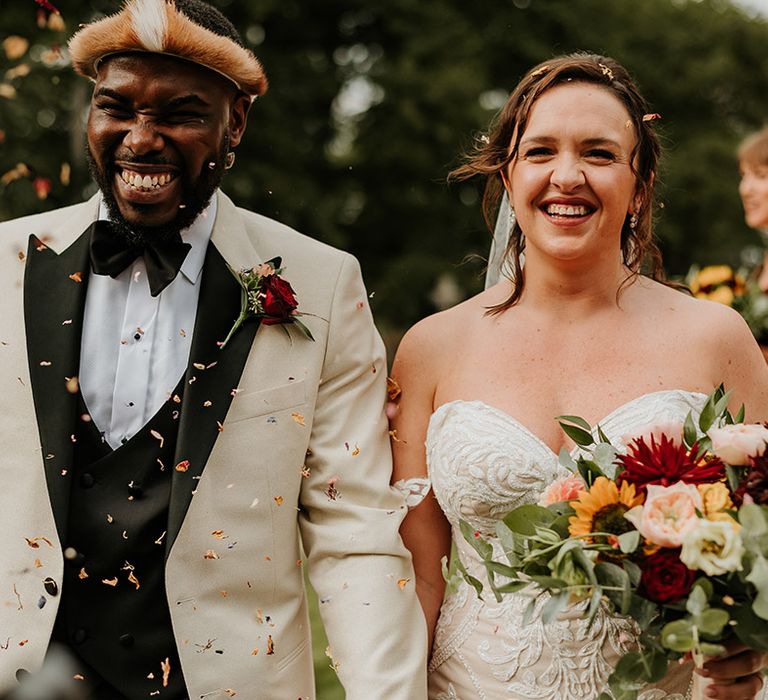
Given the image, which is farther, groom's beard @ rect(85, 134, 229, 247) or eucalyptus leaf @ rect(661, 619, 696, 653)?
groom's beard @ rect(85, 134, 229, 247)

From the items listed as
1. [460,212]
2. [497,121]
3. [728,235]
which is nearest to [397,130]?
[460,212]

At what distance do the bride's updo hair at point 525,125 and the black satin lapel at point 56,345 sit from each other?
4.20 feet

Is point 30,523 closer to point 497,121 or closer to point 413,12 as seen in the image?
point 497,121

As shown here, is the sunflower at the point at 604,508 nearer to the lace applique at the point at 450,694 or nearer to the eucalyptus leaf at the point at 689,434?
the eucalyptus leaf at the point at 689,434

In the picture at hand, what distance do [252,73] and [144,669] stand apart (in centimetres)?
158

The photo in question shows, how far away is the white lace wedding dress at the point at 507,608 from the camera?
3254 mm

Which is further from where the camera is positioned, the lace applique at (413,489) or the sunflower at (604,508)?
the lace applique at (413,489)

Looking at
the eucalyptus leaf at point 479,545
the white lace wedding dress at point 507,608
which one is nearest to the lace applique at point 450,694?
the white lace wedding dress at point 507,608

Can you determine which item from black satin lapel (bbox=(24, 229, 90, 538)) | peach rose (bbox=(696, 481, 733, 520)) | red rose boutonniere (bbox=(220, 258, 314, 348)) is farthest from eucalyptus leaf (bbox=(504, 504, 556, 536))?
black satin lapel (bbox=(24, 229, 90, 538))

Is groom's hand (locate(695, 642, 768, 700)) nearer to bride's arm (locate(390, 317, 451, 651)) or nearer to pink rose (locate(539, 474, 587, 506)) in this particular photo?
pink rose (locate(539, 474, 587, 506))

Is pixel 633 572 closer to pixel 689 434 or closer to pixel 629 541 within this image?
pixel 629 541

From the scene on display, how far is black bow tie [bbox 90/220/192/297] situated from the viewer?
10.0 feet

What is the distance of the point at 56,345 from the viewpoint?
2963 mm

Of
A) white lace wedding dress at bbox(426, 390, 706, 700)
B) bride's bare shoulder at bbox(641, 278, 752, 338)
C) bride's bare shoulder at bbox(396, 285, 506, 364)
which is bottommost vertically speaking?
white lace wedding dress at bbox(426, 390, 706, 700)
